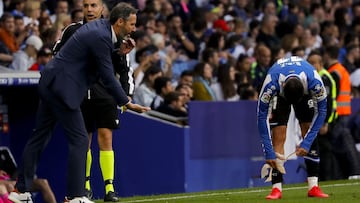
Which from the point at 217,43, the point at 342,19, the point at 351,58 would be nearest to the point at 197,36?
the point at 217,43

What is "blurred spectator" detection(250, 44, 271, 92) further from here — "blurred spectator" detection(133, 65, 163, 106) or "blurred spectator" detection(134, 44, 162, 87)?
"blurred spectator" detection(133, 65, 163, 106)

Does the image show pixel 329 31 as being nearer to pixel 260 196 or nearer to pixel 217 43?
pixel 217 43

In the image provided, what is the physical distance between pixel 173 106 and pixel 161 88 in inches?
17.6

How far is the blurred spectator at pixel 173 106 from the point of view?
60.8ft

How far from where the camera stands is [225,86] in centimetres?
2008

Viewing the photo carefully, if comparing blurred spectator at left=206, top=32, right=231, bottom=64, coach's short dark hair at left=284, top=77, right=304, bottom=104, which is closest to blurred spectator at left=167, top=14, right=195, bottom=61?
blurred spectator at left=206, top=32, right=231, bottom=64

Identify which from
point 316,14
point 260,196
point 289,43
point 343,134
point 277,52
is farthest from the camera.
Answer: point 316,14

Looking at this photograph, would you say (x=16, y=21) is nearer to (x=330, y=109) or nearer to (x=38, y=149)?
(x=330, y=109)

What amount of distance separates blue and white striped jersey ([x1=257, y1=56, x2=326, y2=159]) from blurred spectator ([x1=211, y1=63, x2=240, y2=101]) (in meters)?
6.89

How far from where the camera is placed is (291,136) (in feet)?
61.8

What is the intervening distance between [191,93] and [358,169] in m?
2.99

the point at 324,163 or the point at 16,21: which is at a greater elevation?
the point at 16,21

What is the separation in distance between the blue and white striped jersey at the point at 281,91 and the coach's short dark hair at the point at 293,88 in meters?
0.08

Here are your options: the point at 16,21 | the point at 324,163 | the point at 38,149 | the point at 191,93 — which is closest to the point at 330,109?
the point at 324,163
